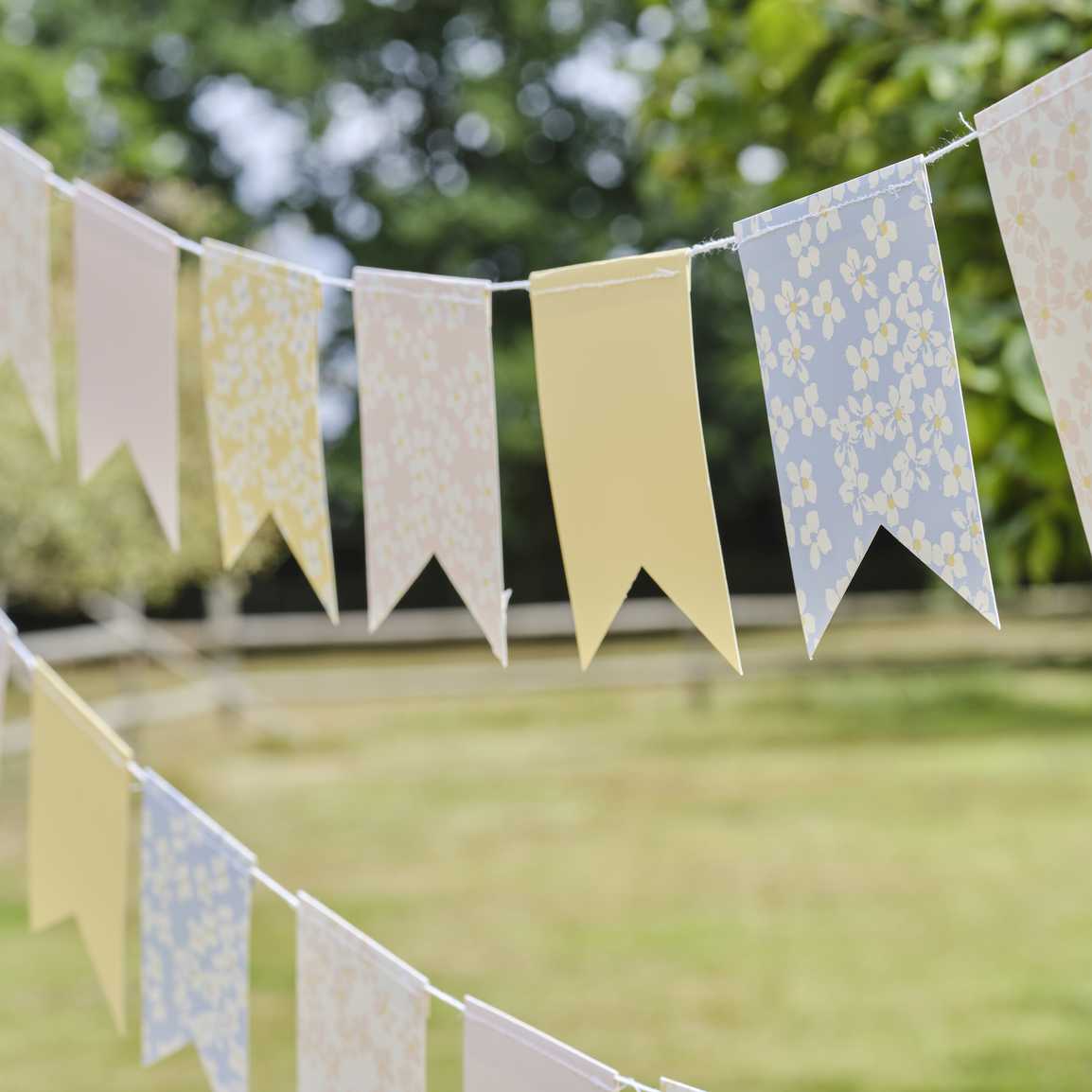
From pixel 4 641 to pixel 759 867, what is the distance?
359 cm

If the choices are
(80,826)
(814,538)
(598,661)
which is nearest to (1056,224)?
(814,538)

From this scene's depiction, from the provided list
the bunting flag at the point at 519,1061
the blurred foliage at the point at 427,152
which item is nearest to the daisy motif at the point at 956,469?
the bunting flag at the point at 519,1061

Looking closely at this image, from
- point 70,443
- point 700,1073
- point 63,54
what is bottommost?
point 700,1073

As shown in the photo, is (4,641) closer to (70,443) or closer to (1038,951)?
(1038,951)

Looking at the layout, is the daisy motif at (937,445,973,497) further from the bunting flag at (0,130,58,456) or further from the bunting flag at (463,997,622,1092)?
the bunting flag at (0,130,58,456)

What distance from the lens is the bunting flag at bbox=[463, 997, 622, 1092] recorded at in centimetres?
111

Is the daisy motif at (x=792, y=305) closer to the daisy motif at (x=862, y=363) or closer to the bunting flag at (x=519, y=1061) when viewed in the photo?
the daisy motif at (x=862, y=363)

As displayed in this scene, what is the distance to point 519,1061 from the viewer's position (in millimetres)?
1159

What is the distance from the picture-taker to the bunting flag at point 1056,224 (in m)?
0.88

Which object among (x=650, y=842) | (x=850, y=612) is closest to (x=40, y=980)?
(x=650, y=842)

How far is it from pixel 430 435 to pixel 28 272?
2.14 ft

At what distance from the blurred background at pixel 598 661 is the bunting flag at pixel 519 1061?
0.95m

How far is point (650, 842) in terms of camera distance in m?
5.28

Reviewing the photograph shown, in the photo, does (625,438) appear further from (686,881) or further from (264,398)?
(686,881)
